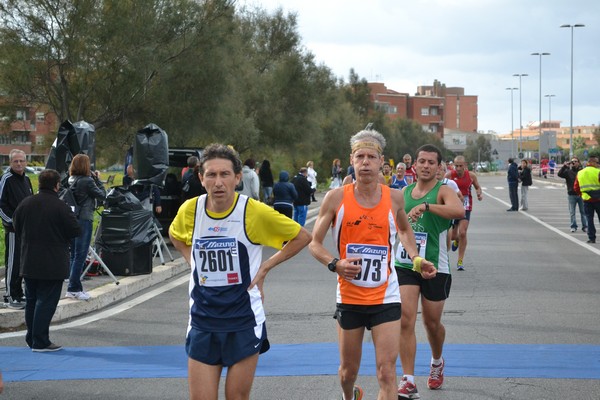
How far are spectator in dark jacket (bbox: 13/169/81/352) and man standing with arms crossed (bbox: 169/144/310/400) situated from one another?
437cm

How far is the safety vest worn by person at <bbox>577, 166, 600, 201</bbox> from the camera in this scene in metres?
22.0

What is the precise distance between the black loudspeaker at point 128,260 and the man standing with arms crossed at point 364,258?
8.58 meters

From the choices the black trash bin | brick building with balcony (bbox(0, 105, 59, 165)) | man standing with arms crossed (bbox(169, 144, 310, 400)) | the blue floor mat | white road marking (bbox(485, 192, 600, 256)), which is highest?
brick building with balcony (bbox(0, 105, 59, 165))

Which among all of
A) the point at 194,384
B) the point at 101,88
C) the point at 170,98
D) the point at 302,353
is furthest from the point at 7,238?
the point at 170,98

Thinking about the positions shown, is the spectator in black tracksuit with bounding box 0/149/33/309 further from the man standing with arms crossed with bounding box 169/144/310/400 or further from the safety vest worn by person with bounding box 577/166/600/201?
the safety vest worn by person with bounding box 577/166/600/201

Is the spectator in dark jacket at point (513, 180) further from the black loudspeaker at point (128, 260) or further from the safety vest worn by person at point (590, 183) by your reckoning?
the black loudspeaker at point (128, 260)

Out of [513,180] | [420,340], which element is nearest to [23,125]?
[513,180]

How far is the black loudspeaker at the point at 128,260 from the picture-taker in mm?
14523

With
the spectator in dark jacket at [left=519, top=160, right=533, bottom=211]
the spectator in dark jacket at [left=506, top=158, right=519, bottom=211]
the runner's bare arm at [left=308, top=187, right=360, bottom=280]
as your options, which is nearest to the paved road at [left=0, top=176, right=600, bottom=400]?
the runner's bare arm at [left=308, top=187, right=360, bottom=280]

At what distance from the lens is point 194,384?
17.0 feet

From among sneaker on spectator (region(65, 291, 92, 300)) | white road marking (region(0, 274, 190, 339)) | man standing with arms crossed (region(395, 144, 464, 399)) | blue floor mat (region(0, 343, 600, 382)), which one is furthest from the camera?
sneaker on spectator (region(65, 291, 92, 300))

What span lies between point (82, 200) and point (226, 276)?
7434 millimetres

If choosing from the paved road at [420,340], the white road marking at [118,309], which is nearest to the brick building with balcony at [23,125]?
the white road marking at [118,309]

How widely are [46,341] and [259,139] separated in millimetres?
32878
